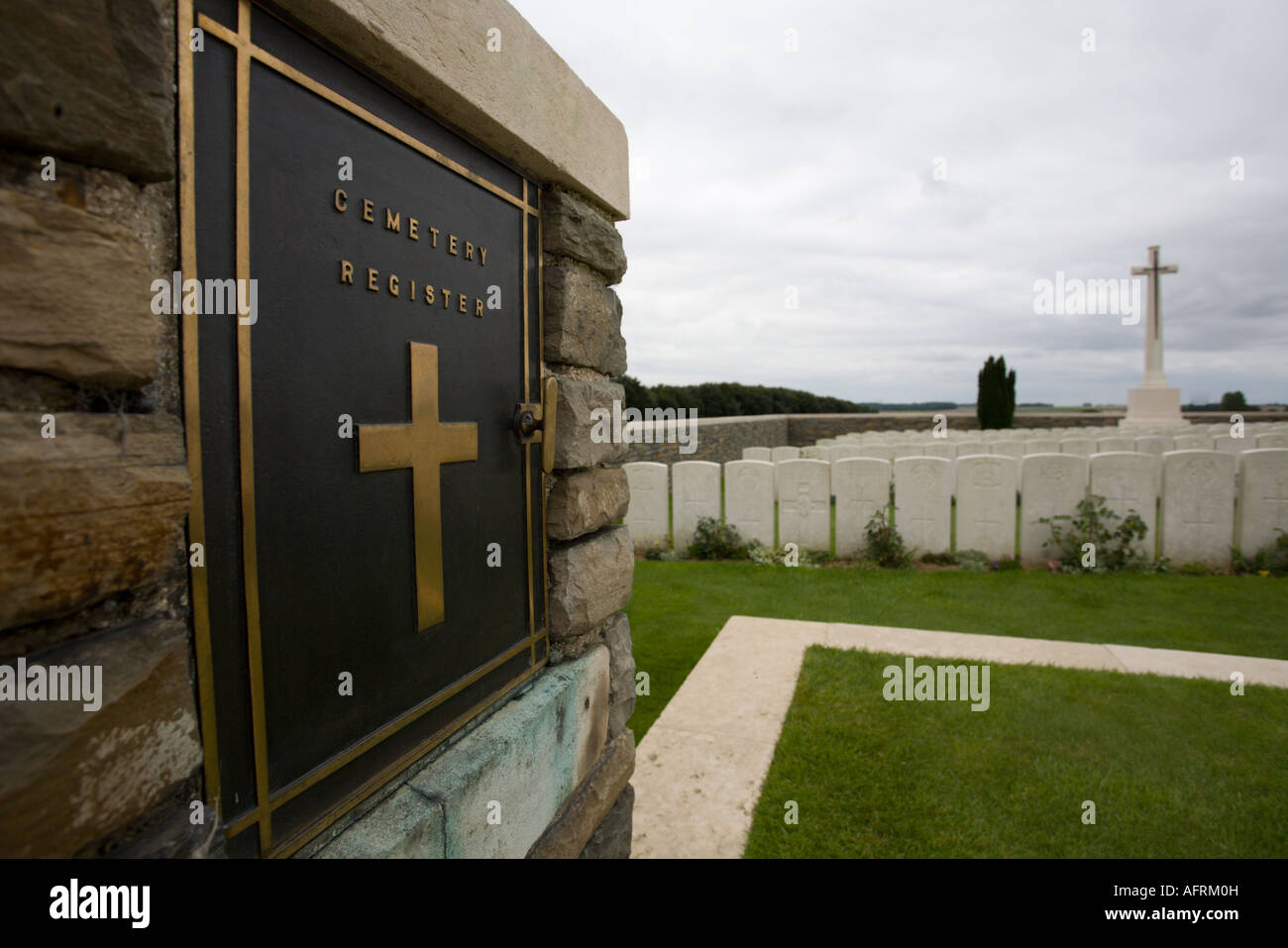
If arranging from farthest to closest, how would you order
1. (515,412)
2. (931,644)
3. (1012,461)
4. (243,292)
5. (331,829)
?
(1012,461)
(931,644)
(515,412)
(331,829)
(243,292)

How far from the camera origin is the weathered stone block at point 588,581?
1.97 m

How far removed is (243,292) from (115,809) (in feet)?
2.34

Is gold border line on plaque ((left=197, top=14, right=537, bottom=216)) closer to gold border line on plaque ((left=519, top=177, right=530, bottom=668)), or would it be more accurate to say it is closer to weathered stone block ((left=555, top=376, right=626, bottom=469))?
gold border line on plaque ((left=519, top=177, right=530, bottom=668))

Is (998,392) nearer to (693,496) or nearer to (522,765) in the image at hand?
(693,496)

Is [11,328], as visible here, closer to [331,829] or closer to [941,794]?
[331,829]

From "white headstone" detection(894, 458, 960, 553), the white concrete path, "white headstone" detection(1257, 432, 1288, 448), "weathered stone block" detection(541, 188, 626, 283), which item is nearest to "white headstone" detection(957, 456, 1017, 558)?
"white headstone" detection(894, 458, 960, 553)

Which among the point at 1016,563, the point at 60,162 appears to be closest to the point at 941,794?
the point at 60,162

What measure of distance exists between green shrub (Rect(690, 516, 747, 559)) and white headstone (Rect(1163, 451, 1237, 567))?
410 centimetres

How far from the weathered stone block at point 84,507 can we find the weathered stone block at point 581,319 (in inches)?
46.0

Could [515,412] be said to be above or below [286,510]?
above

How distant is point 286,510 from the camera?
1.08 m

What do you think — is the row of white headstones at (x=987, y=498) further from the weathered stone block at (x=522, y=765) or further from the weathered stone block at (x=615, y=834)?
the weathered stone block at (x=522, y=765)

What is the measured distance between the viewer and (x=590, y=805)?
199 cm

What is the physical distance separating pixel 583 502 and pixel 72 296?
4.56 ft
